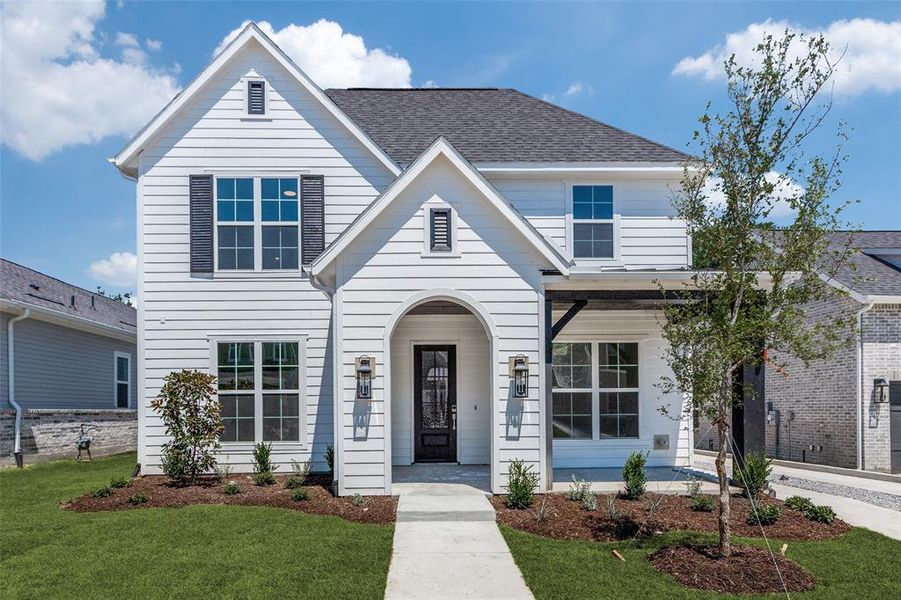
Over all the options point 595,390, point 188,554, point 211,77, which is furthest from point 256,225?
point 595,390

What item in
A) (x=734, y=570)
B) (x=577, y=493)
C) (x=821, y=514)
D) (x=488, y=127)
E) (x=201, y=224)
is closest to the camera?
(x=734, y=570)

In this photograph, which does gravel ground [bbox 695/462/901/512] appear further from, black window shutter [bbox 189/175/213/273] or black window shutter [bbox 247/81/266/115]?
black window shutter [bbox 247/81/266/115]

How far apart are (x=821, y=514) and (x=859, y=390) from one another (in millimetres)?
6032

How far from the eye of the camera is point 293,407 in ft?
35.4

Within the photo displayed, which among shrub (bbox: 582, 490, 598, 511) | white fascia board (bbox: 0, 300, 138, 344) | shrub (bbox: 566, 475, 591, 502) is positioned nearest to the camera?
shrub (bbox: 582, 490, 598, 511)

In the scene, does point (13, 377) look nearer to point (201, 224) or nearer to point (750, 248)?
point (201, 224)

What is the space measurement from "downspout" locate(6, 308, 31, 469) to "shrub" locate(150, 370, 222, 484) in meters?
5.39

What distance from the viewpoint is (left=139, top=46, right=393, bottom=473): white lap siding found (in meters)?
10.6

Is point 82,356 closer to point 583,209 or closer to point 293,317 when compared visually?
point 293,317

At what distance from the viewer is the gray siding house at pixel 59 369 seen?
13.0m

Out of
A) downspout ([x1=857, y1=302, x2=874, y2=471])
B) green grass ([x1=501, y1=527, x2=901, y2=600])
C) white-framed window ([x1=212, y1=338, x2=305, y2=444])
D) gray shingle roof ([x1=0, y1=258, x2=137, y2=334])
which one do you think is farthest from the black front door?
gray shingle roof ([x1=0, y1=258, x2=137, y2=334])

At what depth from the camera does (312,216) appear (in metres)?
10.9

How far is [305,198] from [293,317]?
2261 mm

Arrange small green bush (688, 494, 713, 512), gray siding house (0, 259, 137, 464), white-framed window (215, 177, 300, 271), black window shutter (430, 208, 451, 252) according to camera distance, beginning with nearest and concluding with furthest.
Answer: small green bush (688, 494, 713, 512) → black window shutter (430, 208, 451, 252) → white-framed window (215, 177, 300, 271) → gray siding house (0, 259, 137, 464)
